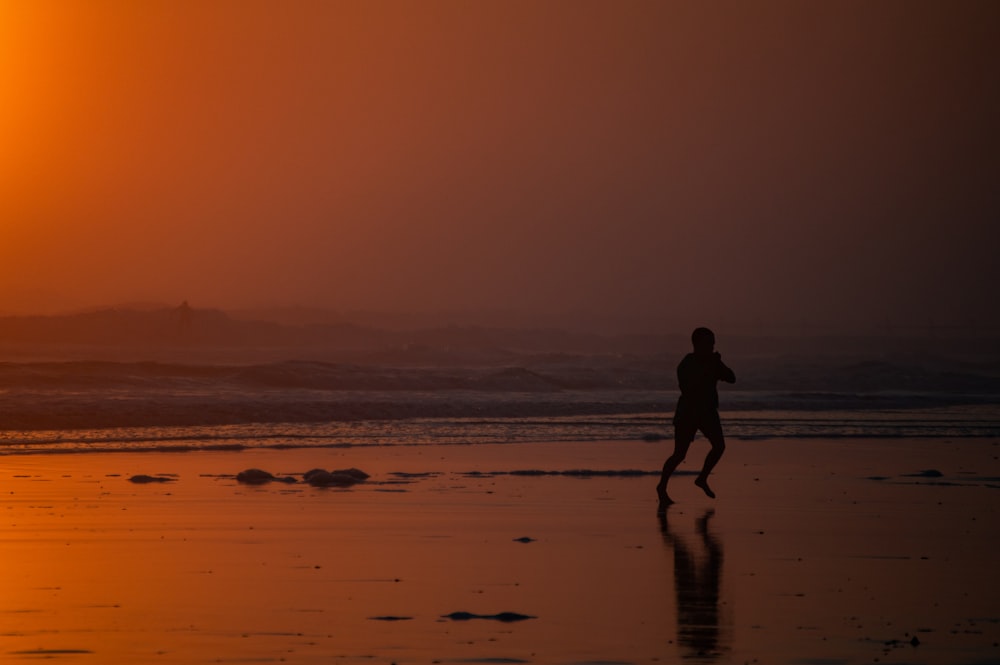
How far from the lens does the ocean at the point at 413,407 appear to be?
21.8 m

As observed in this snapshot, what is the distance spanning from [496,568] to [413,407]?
61.4 feet

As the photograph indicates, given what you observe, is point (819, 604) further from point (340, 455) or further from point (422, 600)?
point (340, 455)

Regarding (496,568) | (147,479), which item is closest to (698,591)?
(496,568)

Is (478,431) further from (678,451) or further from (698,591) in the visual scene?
(698,591)

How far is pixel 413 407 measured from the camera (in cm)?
2791

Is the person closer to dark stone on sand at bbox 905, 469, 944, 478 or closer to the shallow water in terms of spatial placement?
dark stone on sand at bbox 905, 469, 944, 478

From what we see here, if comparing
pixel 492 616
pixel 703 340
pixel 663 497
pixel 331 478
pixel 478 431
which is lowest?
pixel 492 616

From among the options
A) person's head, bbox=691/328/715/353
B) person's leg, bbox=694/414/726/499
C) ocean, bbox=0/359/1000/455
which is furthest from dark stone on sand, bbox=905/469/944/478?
ocean, bbox=0/359/1000/455

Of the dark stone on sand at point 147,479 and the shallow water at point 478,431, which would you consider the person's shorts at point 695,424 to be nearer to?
the dark stone on sand at point 147,479

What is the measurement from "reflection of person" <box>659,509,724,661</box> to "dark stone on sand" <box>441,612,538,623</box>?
0.93 meters

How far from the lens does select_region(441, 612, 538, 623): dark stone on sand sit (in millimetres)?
7594

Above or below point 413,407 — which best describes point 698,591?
below

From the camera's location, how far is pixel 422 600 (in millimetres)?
8133

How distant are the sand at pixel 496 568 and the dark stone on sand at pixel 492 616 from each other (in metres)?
0.04
